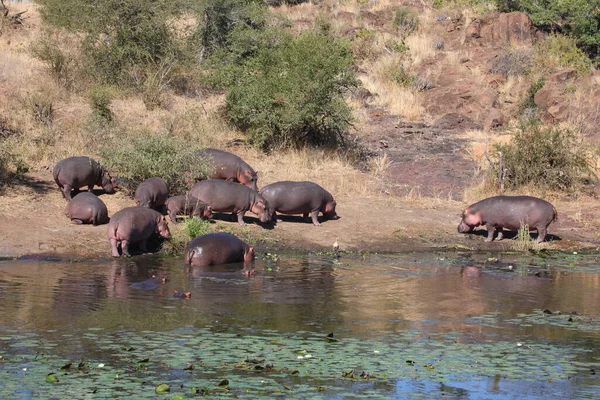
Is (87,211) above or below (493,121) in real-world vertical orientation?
below

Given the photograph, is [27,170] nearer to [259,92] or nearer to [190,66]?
[259,92]

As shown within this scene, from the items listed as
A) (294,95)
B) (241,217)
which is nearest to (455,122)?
(294,95)

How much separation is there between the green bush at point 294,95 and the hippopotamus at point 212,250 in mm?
6687

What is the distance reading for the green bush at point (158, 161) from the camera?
15.0 m

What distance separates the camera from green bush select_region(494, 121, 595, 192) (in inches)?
711

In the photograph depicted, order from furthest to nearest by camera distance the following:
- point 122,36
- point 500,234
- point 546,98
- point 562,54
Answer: point 562,54 < point 546,98 < point 122,36 < point 500,234

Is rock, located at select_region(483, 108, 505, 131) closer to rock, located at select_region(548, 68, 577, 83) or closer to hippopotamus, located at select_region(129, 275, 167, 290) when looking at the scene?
rock, located at select_region(548, 68, 577, 83)

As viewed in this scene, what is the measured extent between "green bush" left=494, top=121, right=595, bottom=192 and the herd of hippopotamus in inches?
114

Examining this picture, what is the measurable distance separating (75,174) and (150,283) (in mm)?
4561

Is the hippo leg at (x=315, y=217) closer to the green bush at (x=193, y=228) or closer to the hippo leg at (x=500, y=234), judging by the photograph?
the green bush at (x=193, y=228)

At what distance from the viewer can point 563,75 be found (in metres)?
25.9

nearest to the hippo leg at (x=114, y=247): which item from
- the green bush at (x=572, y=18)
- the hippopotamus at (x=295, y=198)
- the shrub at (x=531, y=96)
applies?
the hippopotamus at (x=295, y=198)

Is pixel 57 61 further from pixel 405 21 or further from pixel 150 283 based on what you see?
pixel 405 21

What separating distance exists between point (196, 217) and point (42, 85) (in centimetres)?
844
